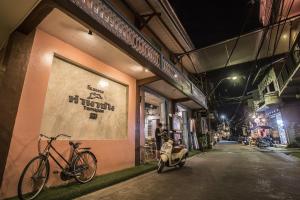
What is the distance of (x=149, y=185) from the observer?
4.25 m

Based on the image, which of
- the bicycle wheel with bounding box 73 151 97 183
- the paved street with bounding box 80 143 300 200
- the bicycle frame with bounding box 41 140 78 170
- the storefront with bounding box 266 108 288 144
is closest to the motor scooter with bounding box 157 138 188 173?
the paved street with bounding box 80 143 300 200

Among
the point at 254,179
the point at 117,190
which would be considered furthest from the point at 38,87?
the point at 254,179

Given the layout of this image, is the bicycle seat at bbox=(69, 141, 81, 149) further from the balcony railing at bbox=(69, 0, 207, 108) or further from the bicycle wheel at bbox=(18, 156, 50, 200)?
the balcony railing at bbox=(69, 0, 207, 108)

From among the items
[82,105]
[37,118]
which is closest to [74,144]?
[37,118]

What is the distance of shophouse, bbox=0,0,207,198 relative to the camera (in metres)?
3.35

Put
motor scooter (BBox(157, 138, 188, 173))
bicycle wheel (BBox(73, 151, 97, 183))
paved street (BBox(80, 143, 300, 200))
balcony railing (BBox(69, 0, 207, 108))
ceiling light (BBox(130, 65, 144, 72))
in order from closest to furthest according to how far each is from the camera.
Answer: paved street (BBox(80, 143, 300, 200))
balcony railing (BBox(69, 0, 207, 108))
bicycle wheel (BBox(73, 151, 97, 183))
motor scooter (BBox(157, 138, 188, 173))
ceiling light (BBox(130, 65, 144, 72))

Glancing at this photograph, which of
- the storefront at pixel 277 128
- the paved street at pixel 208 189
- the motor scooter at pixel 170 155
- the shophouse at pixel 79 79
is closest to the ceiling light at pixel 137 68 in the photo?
the shophouse at pixel 79 79

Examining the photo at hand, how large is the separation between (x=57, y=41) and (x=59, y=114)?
77.7 inches

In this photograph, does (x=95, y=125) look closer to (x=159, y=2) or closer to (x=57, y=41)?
(x=57, y=41)

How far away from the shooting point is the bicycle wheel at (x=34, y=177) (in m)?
3.21

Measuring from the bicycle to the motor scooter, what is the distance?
7.71 feet

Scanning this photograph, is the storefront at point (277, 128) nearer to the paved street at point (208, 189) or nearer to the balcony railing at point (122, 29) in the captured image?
the paved street at point (208, 189)

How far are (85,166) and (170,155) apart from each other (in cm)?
305

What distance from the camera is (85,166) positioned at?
443 centimetres
